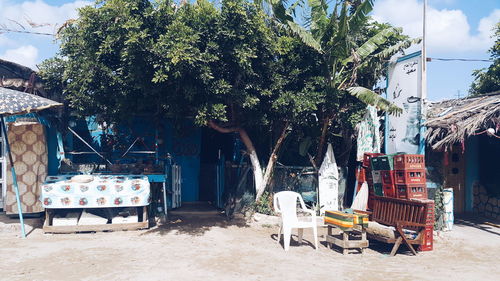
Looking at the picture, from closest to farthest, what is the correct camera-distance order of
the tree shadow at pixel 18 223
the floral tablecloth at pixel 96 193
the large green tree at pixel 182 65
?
1. the large green tree at pixel 182 65
2. the floral tablecloth at pixel 96 193
3. the tree shadow at pixel 18 223

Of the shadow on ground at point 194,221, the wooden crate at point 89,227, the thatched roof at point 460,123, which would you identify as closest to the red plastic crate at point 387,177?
the thatched roof at point 460,123

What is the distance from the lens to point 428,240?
730cm

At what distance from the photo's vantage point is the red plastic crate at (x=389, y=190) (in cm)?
769

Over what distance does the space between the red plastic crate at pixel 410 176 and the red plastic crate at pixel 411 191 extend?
0.26 ft

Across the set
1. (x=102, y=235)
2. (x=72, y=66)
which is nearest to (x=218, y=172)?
(x=102, y=235)

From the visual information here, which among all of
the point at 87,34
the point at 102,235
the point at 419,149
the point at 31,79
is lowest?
the point at 102,235

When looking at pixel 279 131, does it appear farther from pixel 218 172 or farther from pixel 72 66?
pixel 72 66

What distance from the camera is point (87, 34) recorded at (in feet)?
24.3

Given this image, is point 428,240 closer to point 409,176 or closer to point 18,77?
point 409,176

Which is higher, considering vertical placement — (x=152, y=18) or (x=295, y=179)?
(x=152, y=18)

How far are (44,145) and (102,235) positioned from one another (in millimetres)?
2577

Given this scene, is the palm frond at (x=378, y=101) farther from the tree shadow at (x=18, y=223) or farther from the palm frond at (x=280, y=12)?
the tree shadow at (x=18, y=223)

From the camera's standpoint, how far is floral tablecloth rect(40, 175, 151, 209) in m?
7.82

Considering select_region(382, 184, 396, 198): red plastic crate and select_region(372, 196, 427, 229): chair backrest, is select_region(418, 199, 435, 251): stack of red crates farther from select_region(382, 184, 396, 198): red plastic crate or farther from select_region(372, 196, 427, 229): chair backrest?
select_region(382, 184, 396, 198): red plastic crate
